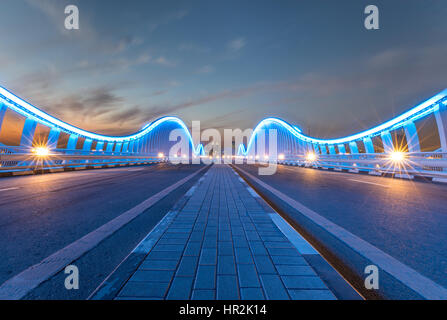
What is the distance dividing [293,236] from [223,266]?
4.21ft

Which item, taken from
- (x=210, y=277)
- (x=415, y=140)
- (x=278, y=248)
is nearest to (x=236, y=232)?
(x=278, y=248)

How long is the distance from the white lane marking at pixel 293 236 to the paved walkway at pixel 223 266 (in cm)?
7

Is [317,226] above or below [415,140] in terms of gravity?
below

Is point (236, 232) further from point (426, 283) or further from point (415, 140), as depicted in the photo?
point (415, 140)

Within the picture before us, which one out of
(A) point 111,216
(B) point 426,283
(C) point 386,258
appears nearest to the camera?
Answer: (B) point 426,283

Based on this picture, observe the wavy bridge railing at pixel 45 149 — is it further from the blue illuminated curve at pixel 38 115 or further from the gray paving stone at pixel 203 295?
the gray paving stone at pixel 203 295

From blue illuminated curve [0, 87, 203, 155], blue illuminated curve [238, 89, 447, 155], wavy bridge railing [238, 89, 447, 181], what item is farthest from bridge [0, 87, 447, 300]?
blue illuminated curve [0, 87, 203, 155]

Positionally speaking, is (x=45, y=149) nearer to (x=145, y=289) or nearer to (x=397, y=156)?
(x=145, y=289)

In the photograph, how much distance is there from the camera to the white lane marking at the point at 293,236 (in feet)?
8.20

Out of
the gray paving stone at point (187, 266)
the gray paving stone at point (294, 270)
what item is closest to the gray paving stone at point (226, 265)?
the gray paving stone at point (187, 266)

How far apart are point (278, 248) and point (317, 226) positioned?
121cm

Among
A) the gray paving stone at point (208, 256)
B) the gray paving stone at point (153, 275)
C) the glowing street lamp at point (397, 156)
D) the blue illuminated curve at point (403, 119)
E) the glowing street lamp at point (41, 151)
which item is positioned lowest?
the gray paving stone at point (208, 256)

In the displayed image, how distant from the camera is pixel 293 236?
116 inches

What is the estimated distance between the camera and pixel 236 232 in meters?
3.12
